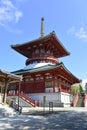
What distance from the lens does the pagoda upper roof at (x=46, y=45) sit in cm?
3790

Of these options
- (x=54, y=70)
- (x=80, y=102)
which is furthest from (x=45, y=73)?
(x=80, y=102)

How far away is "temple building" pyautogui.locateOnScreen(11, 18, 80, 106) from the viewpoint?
3272 centimetres

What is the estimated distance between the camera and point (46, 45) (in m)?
39.4

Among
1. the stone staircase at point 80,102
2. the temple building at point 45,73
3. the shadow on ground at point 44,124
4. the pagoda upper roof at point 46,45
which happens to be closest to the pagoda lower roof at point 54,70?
the temple building at point 45,73

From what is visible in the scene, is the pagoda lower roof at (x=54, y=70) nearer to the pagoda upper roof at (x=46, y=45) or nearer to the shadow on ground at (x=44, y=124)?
the pagoda upper roof at (x=46, y=45)

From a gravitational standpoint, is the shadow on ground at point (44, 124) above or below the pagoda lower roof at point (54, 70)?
below

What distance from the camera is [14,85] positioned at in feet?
123

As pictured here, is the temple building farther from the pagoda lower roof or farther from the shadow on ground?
the shadow on ground

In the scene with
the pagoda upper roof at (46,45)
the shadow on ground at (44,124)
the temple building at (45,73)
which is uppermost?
the pagoda upper roof at (46,45)

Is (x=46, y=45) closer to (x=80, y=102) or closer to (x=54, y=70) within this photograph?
(x=54, y=70)

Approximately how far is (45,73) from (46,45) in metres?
7.28

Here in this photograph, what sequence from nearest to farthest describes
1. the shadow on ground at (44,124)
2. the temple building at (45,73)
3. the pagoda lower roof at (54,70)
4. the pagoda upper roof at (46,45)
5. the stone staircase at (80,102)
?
the shadow on ground at (44,124) < the pagoda lower roof at (54,70) < the temple building at (45,73) < the stone staircase at (80,102) < the pagoda upper roof at (46,45)

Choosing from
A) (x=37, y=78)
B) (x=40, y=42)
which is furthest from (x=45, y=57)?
(x=37, y=78)

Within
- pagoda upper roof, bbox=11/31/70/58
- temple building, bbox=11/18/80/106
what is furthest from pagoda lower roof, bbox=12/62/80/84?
pagoda upper roof, bbox=11/31/70/58
